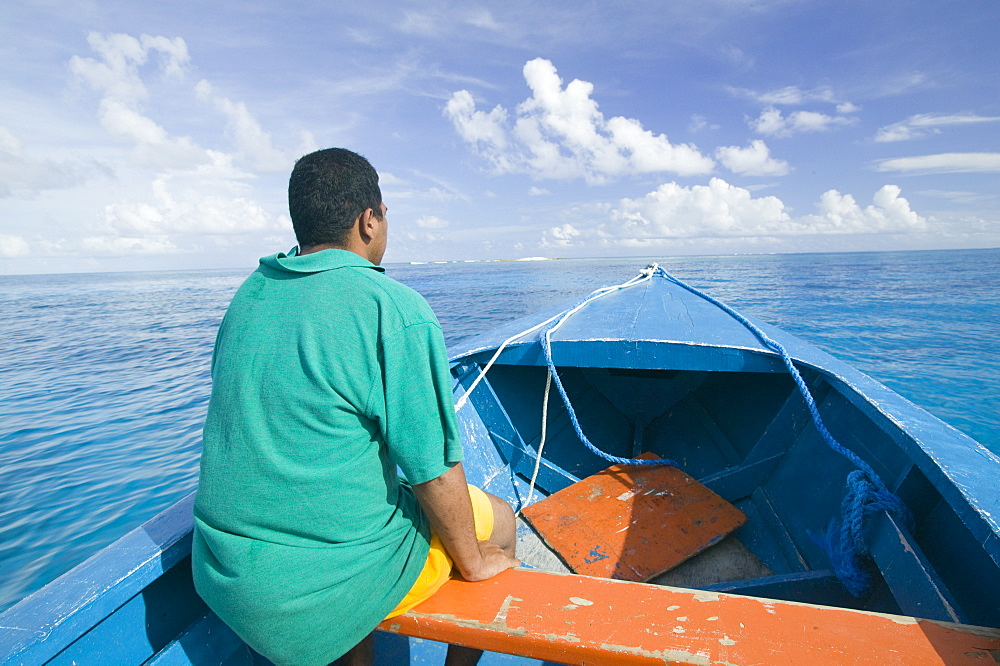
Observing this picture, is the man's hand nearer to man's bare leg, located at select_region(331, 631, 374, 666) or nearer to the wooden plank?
man's bare leg, located at select_region(331, 631, 374, 666)

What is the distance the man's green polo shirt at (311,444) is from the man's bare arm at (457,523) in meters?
0.04

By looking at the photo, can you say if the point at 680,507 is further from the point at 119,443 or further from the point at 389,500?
the point at 119,443

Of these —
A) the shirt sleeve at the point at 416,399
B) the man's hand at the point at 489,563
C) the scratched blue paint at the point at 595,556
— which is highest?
the shirt sleeve at the point at 416,399

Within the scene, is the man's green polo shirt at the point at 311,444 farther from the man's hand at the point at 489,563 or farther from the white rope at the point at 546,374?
the white rope at the point at 546,374

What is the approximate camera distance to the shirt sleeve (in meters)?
1.03

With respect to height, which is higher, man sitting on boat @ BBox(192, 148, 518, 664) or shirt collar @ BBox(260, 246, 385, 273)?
shirt collar @ BBox(260, 246, 385, 273)

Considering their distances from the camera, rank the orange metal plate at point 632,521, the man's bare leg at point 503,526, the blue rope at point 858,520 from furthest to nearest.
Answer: the orange metal plate at point 632,521 → the blue rope at point 858,520 → the man's bare leg at point 503,526

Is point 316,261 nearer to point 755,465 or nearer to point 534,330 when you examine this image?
point 534,330

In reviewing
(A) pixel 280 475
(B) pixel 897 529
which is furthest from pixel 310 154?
(B) pixel 897 529

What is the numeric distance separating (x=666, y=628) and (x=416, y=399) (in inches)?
29.1

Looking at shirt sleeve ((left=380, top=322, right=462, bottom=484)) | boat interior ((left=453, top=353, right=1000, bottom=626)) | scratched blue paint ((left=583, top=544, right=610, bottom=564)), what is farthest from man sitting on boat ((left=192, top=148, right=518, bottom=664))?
scratched blue paint ((left=583, top=544, right=610, bottom=564))

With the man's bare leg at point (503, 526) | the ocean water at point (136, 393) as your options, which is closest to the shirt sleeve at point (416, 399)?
the man's bare leg at point (503, 526)

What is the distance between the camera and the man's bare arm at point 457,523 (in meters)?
1.12

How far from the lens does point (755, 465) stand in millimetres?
2963
